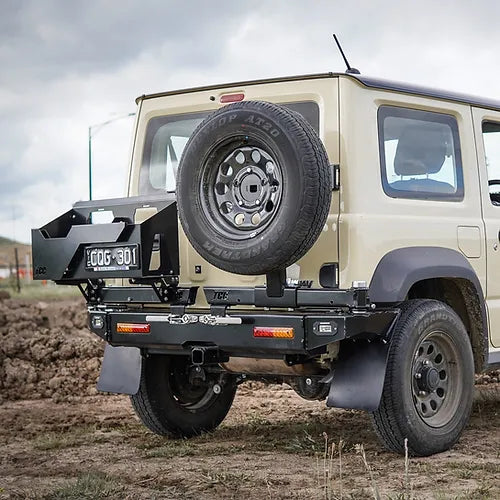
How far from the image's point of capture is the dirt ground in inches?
209

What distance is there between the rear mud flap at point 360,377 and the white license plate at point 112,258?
130 cm

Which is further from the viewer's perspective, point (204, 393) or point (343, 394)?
point (204, 393)


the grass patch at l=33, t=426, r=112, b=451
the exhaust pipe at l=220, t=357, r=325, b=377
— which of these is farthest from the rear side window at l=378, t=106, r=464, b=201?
the grass patch at l=33, t=426, r=112, b=451

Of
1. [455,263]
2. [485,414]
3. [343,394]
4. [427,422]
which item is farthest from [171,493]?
[485,414]

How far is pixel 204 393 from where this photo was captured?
715cm

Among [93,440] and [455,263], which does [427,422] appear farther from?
[93,440]

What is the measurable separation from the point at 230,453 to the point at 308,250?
165cm

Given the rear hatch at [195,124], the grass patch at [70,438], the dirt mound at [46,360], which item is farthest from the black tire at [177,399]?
the dirt mound at [46,360]

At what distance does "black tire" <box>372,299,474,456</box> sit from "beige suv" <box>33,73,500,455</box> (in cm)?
1

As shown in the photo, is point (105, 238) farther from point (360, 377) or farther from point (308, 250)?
point (360, 377)

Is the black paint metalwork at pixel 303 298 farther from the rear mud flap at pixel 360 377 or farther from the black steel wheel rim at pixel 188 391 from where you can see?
the black steel wheel rim at pixel 188 391

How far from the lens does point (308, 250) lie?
5.43m

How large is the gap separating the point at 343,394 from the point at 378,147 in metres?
1.41

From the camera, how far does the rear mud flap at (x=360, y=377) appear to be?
5672mm
